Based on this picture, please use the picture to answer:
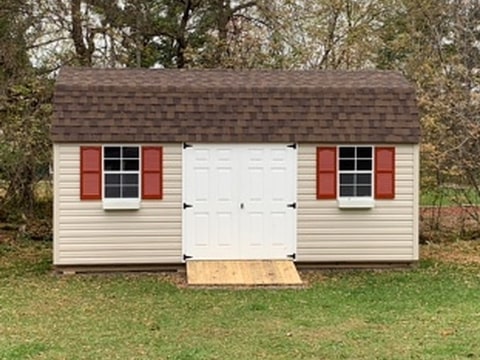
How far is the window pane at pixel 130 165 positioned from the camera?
11.3 m

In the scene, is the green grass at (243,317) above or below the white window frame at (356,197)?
below

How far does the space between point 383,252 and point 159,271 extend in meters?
3.43

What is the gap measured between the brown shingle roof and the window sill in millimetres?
895

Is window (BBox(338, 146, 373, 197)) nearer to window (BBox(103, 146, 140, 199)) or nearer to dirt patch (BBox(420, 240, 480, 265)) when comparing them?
dirt patch (BBox(420, 240, 480, 265))

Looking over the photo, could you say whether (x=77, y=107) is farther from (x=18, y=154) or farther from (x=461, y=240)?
(x=461, y=240)

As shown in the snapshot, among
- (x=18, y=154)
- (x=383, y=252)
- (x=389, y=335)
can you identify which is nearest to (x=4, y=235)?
(x=18, y=154)

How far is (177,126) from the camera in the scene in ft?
37.2

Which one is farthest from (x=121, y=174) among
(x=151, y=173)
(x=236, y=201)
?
(x=236, y=201)

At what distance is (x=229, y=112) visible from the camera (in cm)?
1147

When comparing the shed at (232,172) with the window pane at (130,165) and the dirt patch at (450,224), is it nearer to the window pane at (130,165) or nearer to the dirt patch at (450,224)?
the window pane at (130,165)

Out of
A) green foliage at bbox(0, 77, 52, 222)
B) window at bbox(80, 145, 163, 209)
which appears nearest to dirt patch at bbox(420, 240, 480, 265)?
window at bbox(80, 145, 163, 209)

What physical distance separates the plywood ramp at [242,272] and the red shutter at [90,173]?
5.73 feet

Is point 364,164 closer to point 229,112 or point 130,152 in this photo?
point 229,112

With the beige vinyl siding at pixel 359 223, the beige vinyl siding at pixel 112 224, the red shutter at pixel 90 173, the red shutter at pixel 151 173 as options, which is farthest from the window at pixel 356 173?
the red shutter at pixel 90 173
